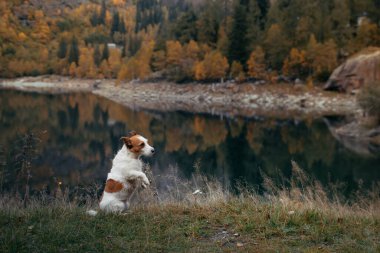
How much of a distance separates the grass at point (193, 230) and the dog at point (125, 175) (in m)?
0.28

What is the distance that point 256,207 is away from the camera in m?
7.37

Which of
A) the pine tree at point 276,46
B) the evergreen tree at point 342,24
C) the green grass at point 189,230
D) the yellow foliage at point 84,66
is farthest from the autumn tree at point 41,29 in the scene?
the green grass at point 189,230

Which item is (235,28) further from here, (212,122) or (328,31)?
(212,122)

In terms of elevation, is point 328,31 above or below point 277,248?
above

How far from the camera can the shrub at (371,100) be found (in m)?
36.4

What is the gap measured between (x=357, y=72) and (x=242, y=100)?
55.9 feet

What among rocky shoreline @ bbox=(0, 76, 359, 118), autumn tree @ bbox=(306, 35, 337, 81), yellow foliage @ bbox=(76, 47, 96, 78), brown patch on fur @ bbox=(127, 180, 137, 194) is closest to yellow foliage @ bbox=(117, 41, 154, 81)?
rocky shoreline @ bbox=(0, 76, 359, 118)

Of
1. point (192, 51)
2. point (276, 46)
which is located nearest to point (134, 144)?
point (276, 46)

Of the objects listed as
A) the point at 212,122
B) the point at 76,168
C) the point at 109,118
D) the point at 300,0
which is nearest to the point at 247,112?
the point at 212,122

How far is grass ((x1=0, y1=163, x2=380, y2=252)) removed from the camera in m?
5.60

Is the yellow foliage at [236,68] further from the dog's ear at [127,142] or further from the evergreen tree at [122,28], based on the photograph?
the evergreen tree at [122,28]

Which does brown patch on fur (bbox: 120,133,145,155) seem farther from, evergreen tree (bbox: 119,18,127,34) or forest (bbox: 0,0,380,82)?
evergreen tree (bbox: 119,18,127,34)

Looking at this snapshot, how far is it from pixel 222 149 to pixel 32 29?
555 ft

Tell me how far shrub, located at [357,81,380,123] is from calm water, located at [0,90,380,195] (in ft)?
13.0
